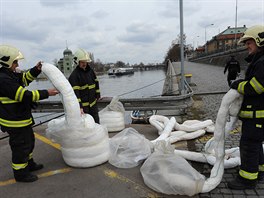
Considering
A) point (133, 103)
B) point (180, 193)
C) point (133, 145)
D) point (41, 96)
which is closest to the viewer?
point (180, 193)

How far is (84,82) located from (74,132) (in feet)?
5.05

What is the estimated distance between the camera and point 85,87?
5.17 meters

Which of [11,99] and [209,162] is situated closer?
[11,99]

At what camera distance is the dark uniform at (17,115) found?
3.43 m

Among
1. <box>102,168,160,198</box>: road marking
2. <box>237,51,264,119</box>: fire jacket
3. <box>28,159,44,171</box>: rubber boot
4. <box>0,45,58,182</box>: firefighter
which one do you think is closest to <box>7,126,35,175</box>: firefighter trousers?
<box>0,45,58,182</box>: firefighter

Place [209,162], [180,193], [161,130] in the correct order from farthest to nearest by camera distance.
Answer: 1. [161,130]
2. [209,162]
3. [180,193]

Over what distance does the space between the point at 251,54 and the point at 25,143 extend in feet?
11.0

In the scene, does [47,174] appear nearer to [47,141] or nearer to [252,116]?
[47,141]

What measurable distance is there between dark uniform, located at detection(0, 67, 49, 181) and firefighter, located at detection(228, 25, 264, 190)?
266 centimetres

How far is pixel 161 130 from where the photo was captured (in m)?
5.54

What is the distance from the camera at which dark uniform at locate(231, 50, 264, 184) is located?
3008mm

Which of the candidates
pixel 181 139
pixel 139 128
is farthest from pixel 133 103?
pixel 181 139

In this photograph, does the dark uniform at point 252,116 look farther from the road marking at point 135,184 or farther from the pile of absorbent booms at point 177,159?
the road marking at point 135,184

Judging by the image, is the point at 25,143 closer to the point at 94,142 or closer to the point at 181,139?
the point at 94,142
